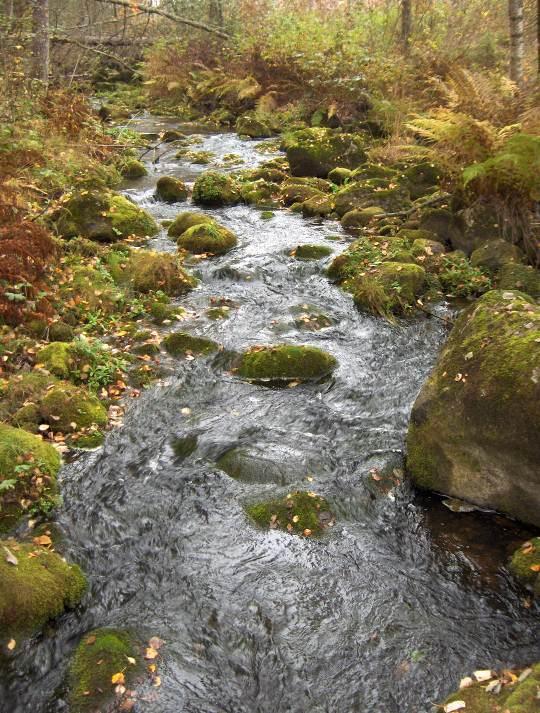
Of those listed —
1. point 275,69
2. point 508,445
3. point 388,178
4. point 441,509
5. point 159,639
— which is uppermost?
point 275,69

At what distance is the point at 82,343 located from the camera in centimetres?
680

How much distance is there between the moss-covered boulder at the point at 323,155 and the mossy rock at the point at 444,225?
442cm

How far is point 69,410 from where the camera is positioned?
19.4 ft

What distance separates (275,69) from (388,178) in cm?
1053

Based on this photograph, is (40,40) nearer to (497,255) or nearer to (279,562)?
(497,255)

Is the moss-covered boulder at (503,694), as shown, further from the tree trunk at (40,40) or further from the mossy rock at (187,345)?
the tree trunk at (40,40)

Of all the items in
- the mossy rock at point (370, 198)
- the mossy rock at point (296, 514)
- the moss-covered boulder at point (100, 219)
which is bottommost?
the mossy rock at point (296, 514)

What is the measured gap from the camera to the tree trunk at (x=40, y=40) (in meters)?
13.0

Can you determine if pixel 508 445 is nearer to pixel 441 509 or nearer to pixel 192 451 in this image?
pixel 441 509

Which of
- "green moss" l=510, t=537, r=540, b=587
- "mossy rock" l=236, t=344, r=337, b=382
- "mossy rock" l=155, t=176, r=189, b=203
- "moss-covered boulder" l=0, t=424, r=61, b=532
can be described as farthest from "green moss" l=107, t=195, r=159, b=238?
"green moss" l=510, t=537, r=540, b=587

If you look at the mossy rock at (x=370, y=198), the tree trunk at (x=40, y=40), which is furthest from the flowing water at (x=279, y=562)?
the tree trunk at (x=40, y=40)

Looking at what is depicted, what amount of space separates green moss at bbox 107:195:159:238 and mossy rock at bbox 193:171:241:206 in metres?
1.80

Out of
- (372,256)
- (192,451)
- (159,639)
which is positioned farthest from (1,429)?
(372,256)

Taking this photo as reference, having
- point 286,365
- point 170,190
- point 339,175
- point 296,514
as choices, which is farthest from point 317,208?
point 296,514
